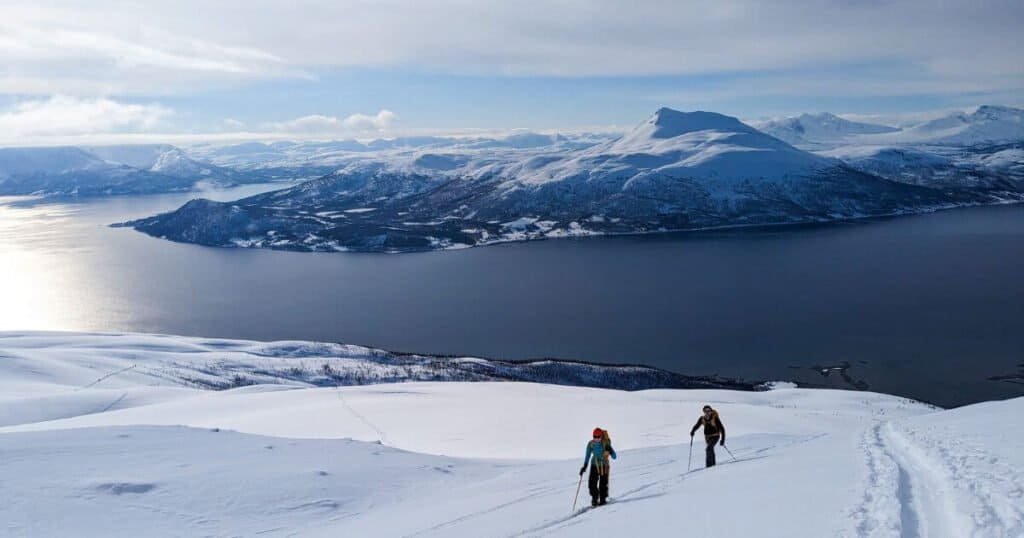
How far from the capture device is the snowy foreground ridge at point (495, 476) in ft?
36.9

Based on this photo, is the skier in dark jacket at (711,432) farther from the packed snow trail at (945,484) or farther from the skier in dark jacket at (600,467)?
the skier in dark jacket at (600,467)

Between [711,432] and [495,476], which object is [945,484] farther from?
[495,476]

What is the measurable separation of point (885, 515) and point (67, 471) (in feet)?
60.3

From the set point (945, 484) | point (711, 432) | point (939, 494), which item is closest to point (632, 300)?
point (711, 432)

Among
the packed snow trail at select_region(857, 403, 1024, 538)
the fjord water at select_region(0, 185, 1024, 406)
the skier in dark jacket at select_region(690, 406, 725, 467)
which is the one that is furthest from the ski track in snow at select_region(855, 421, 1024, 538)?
the fjord water at select_region(0, 185, 1024, 406)

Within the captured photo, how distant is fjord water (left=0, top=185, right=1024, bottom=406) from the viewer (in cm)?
6831

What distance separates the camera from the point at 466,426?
2756cm

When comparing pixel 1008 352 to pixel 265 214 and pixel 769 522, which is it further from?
Answer: pixel 265 214

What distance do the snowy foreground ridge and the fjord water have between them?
144 feet


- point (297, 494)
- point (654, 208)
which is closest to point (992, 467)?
point (297, 494)

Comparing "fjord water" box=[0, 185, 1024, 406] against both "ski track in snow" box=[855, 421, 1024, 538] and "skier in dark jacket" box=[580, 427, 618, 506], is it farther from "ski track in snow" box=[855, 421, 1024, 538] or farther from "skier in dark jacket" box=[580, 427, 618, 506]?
"skier in dark jacket" box=[580, 427, 618, 506]

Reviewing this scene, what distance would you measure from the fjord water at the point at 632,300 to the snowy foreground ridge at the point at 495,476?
144 feet

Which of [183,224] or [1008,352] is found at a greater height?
[183,224]

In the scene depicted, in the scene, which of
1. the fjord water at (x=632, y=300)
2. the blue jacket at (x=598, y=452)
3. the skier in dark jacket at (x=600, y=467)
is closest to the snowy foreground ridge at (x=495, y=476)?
the skier in dark jacket at (x=600, y=467)
